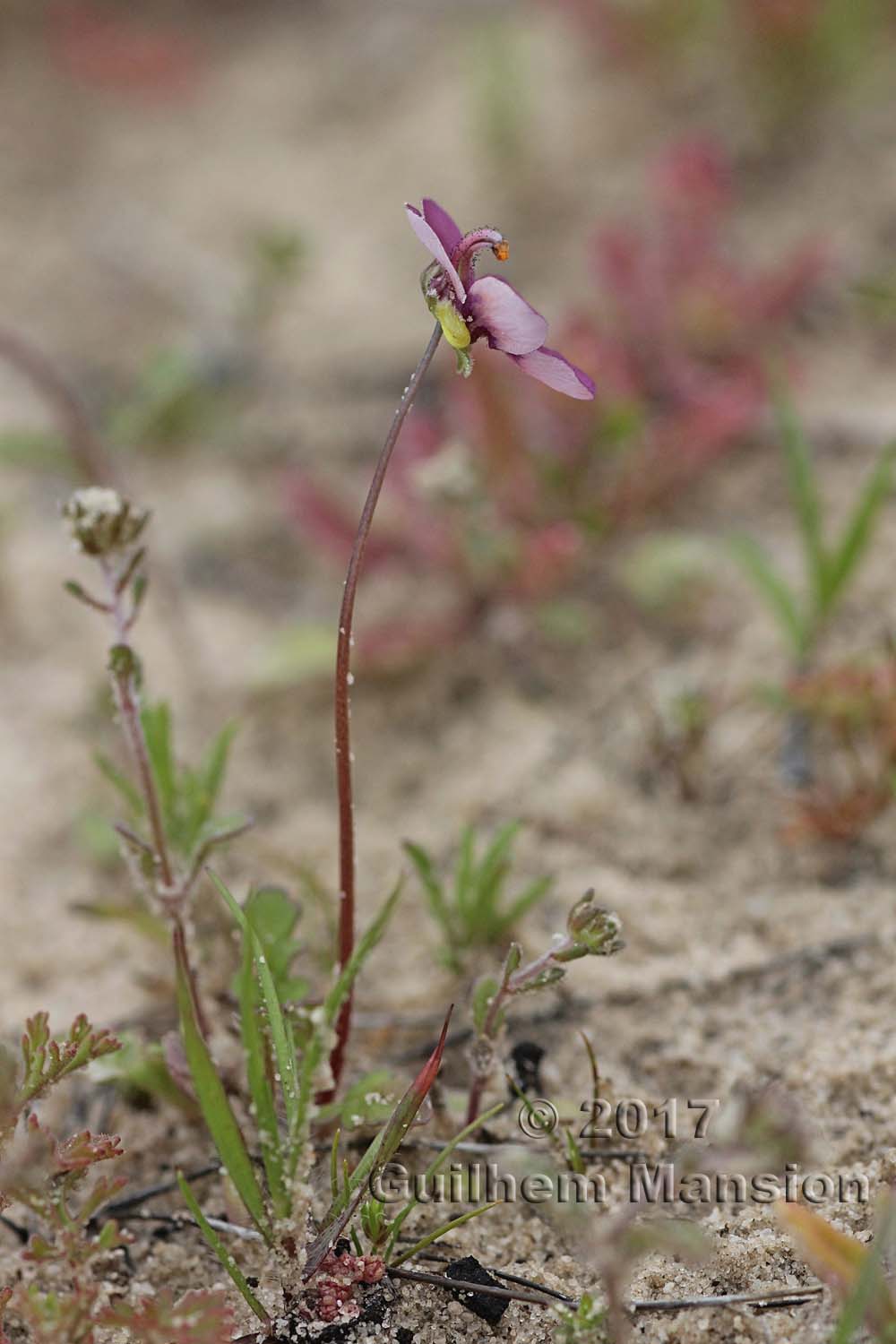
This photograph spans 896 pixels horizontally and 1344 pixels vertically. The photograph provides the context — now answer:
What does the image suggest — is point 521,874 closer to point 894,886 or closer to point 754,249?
point 894,886

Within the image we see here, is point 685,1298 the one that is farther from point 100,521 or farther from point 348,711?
point 100,521

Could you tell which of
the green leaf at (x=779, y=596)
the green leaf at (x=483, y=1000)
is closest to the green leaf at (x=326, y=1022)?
the green leaf at (x=483, y=1000)

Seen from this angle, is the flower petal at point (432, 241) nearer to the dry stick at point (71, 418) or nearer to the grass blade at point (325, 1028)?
the grass blade at point (325, 1028)

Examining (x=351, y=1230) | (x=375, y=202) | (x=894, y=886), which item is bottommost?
(x=351, y=1230)

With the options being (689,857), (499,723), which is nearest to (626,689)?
(499,723)

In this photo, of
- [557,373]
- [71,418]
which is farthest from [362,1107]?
[71,418]
